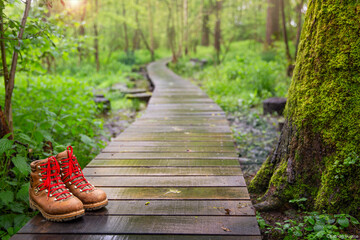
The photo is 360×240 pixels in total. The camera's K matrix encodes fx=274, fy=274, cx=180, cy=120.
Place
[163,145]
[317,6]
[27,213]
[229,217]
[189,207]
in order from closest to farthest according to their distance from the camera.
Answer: [229,217] < [189,207] < [317,6] < [27,213] < [163,145]

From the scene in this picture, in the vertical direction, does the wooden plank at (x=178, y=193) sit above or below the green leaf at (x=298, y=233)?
above

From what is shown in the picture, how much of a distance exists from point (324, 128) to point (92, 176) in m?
1.99

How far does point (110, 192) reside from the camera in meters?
2.19

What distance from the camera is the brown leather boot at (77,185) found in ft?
6.11

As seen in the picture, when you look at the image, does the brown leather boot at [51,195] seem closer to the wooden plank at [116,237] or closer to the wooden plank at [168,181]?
the wooden plank at [116,237]

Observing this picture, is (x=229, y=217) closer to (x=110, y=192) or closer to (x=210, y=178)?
(x=210, y=178)

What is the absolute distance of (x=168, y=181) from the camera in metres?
2.39

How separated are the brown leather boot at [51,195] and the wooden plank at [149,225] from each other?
0.06 m

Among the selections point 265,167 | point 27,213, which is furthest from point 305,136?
point 27,213

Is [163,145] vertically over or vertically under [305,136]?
under

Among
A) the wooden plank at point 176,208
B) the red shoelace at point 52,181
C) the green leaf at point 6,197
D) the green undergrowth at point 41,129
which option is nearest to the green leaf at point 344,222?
the wooden plank at point 176,208

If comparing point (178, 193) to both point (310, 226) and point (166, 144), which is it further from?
point (166, 144)

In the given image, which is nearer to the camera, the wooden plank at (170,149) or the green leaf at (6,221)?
the green leaf at (6,221)

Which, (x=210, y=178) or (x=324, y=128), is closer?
(x=324, y=128)
